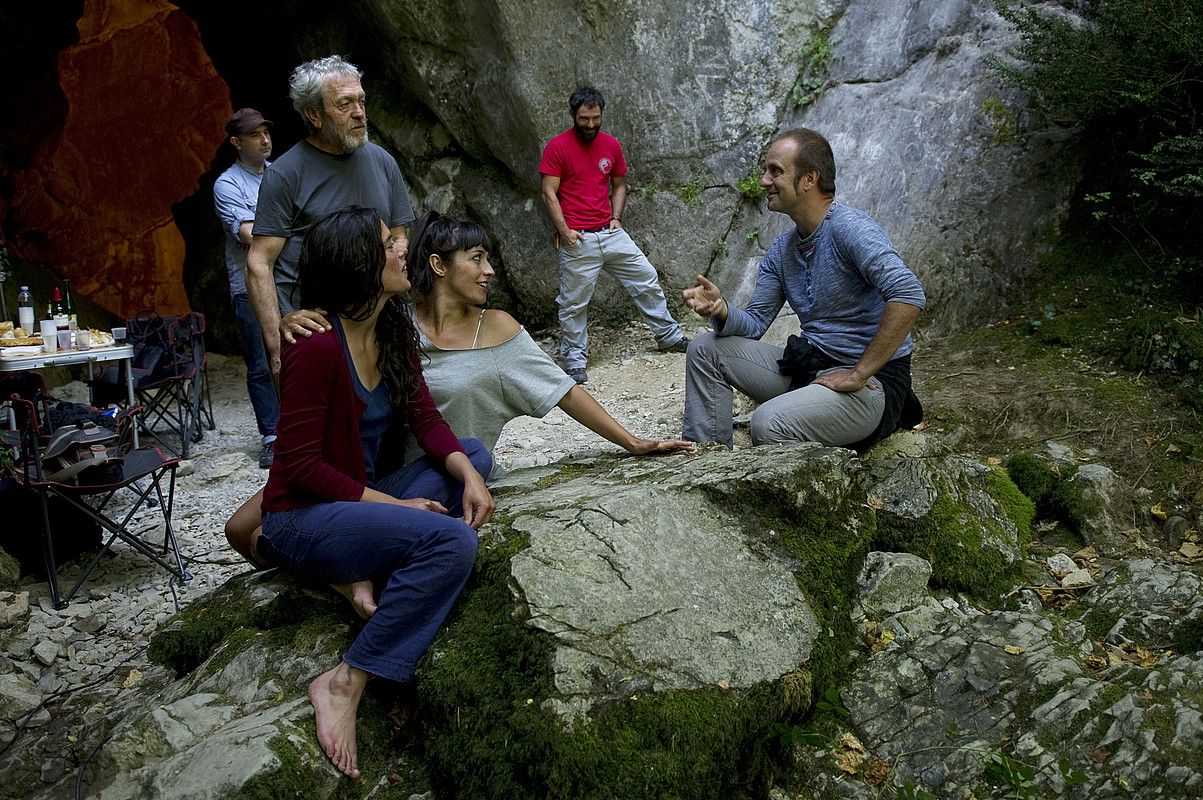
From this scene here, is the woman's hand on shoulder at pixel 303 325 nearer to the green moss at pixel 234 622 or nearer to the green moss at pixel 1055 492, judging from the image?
the green moss at pixel 234 622

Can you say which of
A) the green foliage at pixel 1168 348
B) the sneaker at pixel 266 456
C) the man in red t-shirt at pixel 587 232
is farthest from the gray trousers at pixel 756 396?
the man in red t-shirt at pixel 587 232

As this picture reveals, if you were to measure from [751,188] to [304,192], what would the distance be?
17.2 ft

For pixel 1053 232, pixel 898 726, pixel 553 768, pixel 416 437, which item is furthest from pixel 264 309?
pixel 1053 232

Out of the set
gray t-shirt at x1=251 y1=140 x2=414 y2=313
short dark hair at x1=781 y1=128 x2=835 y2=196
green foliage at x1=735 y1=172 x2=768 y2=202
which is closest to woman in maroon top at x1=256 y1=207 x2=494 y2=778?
gray t-shirt at x1=251 y1=140 x2=414 y2=313

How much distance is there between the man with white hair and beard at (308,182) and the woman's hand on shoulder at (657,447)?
1.45 m

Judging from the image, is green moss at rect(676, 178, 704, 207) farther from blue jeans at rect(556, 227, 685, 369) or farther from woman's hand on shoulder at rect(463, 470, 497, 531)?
woman's hand on shoulder at rect(463, 470, 497, 531)

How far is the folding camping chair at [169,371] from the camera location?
7141 mm

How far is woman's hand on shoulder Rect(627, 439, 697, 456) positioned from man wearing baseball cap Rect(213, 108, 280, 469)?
9.76 ft

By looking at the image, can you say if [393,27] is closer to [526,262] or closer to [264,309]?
[526,262]

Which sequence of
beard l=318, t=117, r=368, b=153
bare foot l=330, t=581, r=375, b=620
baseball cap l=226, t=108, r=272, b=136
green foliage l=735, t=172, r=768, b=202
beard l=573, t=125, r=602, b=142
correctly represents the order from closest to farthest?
bare foot l=330, t=581, r=375, b=620 → beard l=318, t=117, r=368, b=153 → baseball cap l=226, t=108, r=272, b=136 → beard l=573, t=125, r=602, b=142 → green foliage l=735, t=172, r=768, b=202

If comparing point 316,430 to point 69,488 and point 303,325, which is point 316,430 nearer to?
point 303,325

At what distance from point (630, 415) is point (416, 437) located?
11.8 feet

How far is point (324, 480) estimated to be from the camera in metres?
2.84

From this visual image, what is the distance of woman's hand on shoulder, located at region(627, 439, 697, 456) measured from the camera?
3844 mm
